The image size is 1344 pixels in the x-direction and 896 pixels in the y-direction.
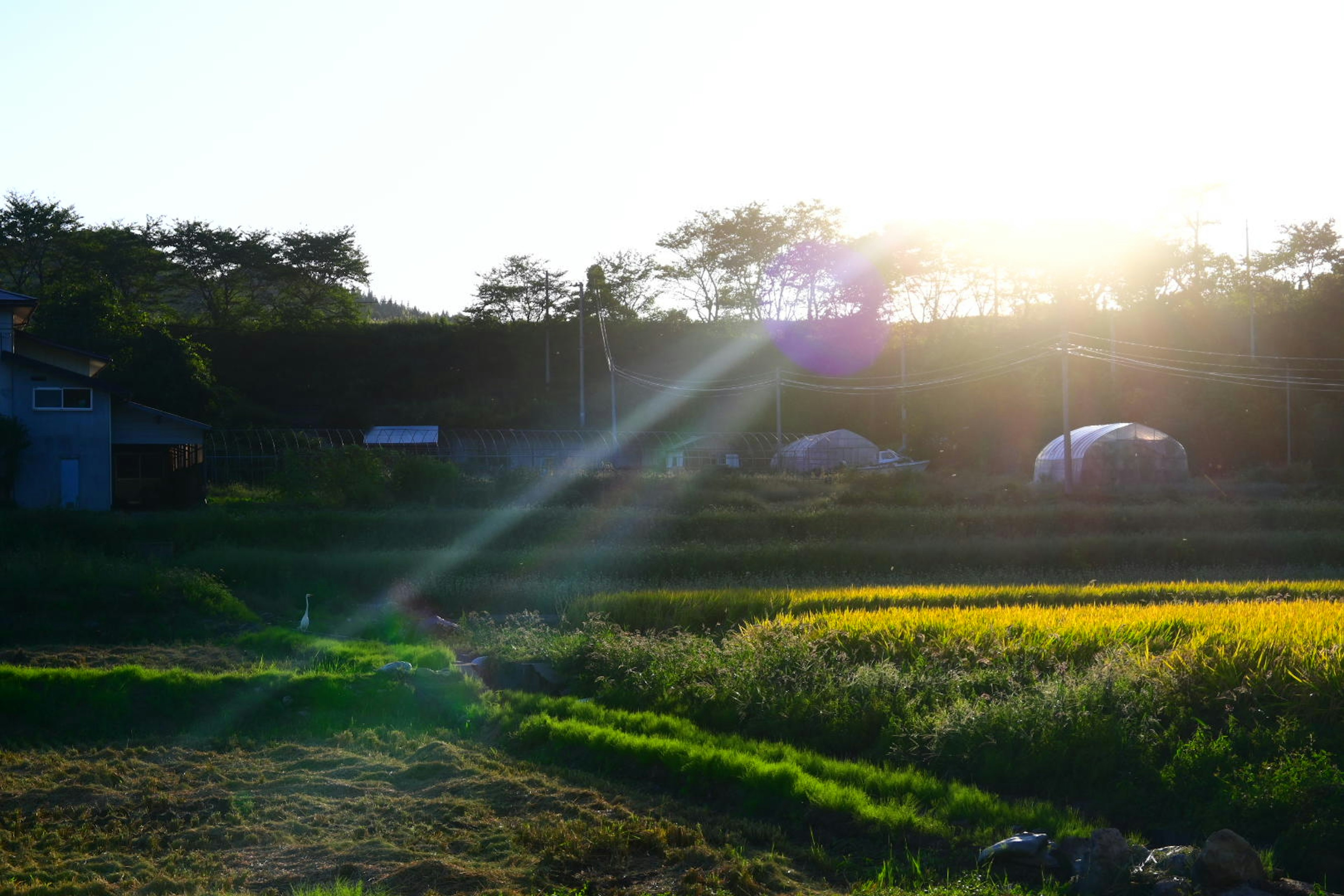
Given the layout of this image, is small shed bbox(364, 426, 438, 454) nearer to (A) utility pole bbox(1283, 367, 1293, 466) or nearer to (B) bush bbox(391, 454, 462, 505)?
(B) bush bbox(391, 454, 462, 505)

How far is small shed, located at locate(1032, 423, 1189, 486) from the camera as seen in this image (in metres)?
34.8

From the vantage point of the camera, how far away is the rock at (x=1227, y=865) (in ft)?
17.9

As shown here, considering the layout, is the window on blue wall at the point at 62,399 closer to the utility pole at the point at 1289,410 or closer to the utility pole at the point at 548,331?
the utility pole at the point at 548,331

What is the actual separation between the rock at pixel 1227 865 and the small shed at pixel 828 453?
3566cm

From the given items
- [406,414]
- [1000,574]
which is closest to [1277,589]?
[1000,574]

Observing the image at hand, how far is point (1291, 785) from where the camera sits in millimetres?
6305

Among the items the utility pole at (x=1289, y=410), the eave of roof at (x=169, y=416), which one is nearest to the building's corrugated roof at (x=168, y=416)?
the eave of roof at (x=169, y=416)

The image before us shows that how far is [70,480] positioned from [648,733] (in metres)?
25.4

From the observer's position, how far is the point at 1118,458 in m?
35.1

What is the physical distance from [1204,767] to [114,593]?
14.0 m

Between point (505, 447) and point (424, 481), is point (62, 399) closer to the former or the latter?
point (424, 481)

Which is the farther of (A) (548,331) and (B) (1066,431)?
(A) (548,331)

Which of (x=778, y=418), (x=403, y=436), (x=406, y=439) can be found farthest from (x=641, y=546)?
(x=403, y=436)

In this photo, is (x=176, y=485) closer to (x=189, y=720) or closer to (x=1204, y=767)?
(x=189, y=720)
